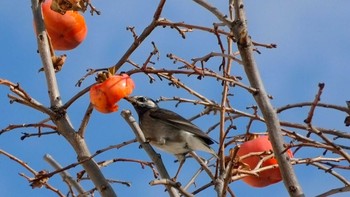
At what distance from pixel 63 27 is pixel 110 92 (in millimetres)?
1036

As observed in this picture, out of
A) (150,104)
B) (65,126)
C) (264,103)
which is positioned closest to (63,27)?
(65,126)

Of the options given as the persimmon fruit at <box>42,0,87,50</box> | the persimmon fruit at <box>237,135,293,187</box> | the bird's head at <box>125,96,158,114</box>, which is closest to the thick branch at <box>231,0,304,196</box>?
the persimmon fruit at <box>237,135,293,187</box>

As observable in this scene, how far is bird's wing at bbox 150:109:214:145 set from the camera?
4.41 meters

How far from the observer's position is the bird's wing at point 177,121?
441cm

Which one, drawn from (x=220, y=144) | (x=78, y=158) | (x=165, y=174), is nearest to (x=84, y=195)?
(x=78, y=158)

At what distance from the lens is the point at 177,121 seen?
15.2 feet

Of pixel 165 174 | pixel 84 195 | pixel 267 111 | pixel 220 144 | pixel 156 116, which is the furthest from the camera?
pixel 156 116

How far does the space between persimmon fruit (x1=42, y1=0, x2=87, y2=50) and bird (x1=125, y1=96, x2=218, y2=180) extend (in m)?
0.56

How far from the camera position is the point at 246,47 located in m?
2.86

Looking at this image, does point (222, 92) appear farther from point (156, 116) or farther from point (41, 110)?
point (156, 116)

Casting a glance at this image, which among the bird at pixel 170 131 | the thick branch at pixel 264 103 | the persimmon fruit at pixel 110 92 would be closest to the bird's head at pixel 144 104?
the bird at pixel 170 131

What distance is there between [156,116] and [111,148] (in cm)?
161

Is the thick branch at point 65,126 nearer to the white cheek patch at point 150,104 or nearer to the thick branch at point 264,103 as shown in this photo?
the thick branch at point 264,103

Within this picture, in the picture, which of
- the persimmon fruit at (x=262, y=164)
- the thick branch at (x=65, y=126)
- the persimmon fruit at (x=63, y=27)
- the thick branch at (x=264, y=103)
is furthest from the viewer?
the persimmon fruit at (x=63, y=27)
